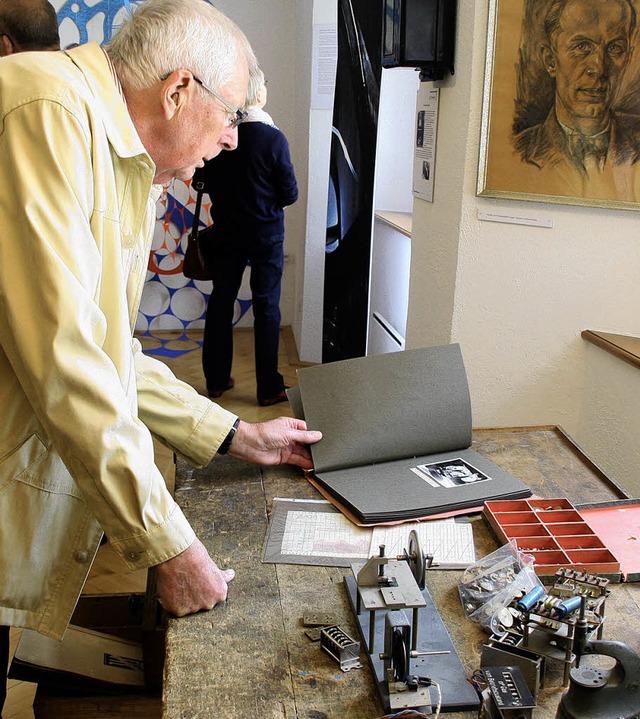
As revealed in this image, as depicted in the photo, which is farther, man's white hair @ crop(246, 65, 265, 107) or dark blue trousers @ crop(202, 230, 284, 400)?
dark blue trousers @ crop(202, 230, 284, 400)

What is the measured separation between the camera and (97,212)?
117cm

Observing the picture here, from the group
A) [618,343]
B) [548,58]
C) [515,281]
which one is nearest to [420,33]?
[548,58]

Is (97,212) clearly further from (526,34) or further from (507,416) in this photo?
(507,416)

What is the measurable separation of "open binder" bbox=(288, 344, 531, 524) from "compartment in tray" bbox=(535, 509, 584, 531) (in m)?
0.14

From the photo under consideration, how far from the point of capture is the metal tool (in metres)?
0.84

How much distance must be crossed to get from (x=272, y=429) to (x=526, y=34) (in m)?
1.50

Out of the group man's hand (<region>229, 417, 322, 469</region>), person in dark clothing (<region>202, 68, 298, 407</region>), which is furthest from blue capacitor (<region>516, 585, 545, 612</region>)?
person in dark clothing (<region>202, 68, 298, 407</region>)

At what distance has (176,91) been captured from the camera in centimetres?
125

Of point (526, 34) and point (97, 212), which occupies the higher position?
point (526, 34)

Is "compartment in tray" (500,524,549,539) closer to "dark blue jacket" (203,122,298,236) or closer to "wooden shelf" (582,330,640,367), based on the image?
"wooden shelf" (582,330,640,367)

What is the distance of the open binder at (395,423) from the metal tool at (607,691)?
23.2 inches

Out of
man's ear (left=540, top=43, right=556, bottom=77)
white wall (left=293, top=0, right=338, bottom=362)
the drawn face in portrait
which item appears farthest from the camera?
white wall (left=293, top=0, right=338, bottom=362)

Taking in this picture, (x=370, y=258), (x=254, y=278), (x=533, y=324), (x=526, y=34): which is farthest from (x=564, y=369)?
(x=254, y=278)

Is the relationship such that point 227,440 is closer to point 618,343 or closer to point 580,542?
point 580,542
